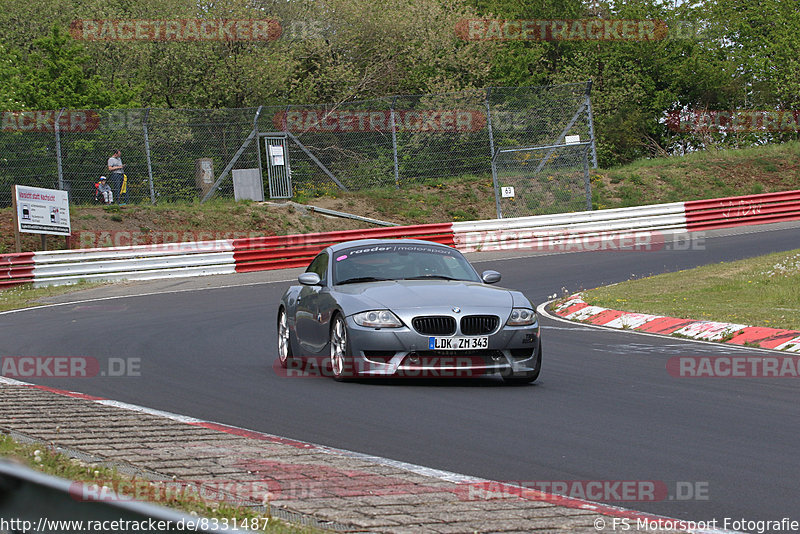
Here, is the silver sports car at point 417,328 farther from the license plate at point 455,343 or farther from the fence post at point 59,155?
the fence post at point 59,155

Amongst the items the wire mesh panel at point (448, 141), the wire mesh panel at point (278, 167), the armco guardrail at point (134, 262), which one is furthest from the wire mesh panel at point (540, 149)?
the armco guardrail at point (134, 262)

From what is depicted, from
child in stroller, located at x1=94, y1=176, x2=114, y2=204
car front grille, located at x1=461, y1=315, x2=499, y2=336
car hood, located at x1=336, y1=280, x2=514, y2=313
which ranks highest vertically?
child in stroller, located at x1=94, y1=176, x2=114, y2=204

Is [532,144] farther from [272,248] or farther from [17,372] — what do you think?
[17,372]

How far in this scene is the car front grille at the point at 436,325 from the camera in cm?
905

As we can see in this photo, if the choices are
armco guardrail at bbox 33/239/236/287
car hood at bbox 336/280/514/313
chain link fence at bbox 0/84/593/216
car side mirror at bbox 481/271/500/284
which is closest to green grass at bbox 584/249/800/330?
car side mirror at bbox 481/271/500/284

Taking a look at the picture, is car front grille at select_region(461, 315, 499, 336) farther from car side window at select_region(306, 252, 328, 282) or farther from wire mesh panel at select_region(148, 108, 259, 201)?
wire mesh panel at select_region(148, 108, 259, 201)

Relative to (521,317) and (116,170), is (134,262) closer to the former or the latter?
(116,170)

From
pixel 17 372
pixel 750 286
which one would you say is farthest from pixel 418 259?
pixel 750 286

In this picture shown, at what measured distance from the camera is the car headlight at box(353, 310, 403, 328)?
9062mm

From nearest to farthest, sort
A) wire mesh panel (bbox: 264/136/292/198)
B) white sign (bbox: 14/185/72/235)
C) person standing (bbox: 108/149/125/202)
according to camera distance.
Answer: white sign (bbox: 14/185/72/235) → person standing (bbox: 108/149/125/202) → wire mesh panel (bbox: 264/136/292/198)

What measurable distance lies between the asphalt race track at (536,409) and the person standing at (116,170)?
13358 mm

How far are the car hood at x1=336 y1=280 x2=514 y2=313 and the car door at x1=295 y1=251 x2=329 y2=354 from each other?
30 cm

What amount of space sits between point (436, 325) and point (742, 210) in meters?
25.3

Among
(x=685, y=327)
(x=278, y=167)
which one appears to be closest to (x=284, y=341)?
(x=685, y=327)
